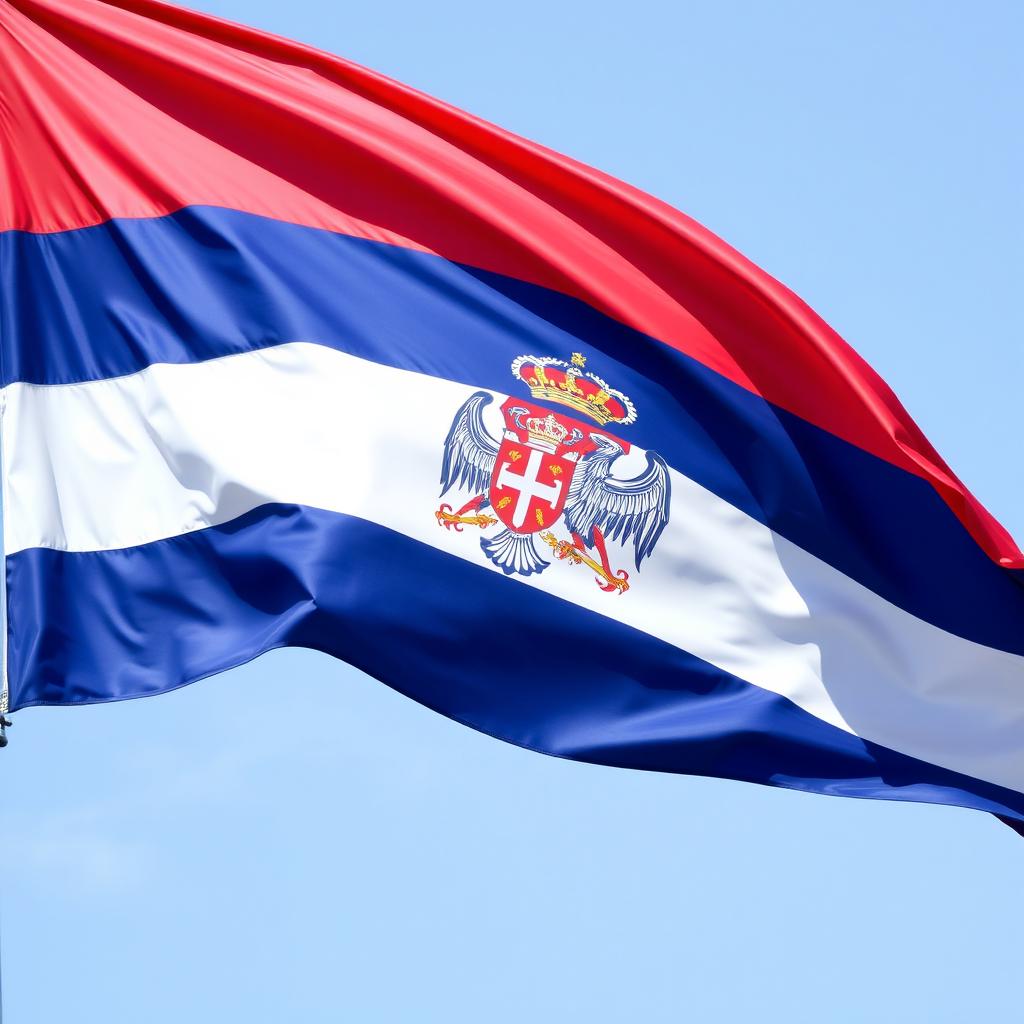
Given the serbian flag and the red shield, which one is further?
the red shield

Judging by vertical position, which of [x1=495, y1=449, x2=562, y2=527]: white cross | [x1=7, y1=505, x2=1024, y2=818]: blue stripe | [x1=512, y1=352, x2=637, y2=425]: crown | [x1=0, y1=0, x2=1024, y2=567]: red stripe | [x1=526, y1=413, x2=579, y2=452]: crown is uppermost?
[x1=0, y1=0, x2=1024, y2=567]: red stripe

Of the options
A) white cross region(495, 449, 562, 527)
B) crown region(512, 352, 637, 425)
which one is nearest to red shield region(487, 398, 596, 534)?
white cross region(495, 449, 562, 527)

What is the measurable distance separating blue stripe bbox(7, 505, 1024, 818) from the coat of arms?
0.24 metres

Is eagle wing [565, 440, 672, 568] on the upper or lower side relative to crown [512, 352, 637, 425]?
lower

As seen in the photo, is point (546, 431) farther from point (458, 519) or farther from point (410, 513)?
point (410, 513)

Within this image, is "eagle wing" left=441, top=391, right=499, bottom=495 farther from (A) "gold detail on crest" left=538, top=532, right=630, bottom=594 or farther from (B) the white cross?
(A) "gold detail on crest" left=538, top=532, right=630, bottom=594

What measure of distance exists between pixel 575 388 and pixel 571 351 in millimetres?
243

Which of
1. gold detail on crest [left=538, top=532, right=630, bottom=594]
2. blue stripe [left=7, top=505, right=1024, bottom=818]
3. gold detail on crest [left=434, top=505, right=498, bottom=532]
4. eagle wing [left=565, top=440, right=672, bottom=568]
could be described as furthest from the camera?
eagle wing [left=565, top=440, right=672, bottom=568]

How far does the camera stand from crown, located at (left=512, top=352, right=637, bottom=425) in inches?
427

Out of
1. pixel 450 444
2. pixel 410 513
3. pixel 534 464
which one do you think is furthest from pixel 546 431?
pixel 410 513

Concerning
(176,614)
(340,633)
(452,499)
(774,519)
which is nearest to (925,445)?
(774,519)

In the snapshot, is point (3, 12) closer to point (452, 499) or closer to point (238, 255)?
point (238, 255)

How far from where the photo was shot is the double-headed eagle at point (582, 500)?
34.0ft

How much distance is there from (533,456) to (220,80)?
2.62 m
